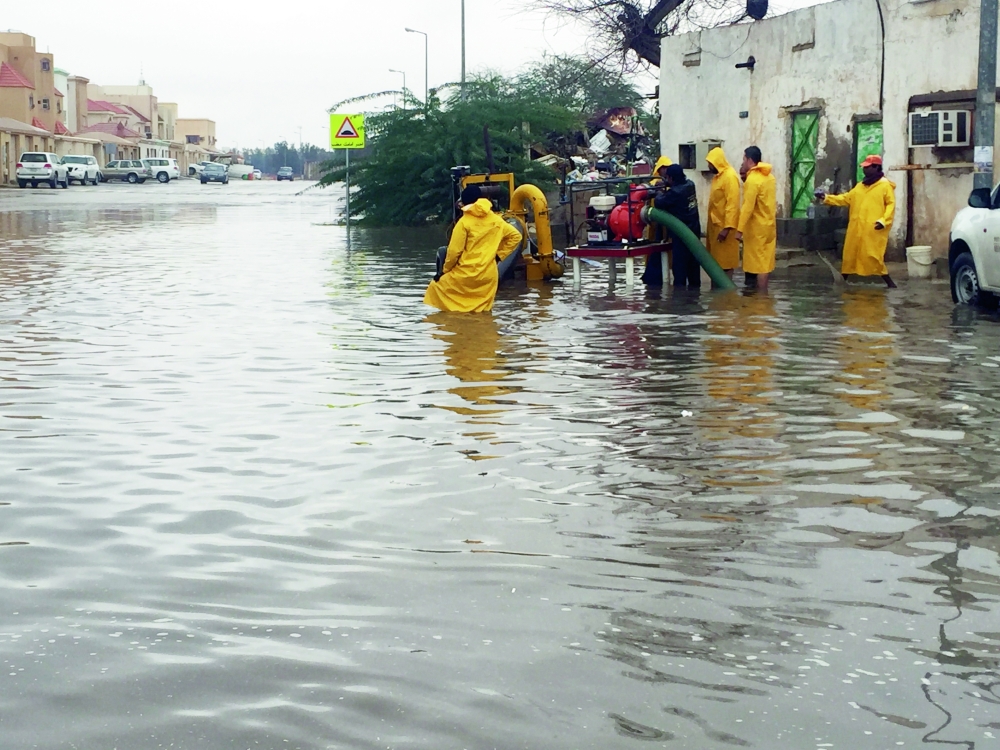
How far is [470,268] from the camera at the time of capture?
1548 cm

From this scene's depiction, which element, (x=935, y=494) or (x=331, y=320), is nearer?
(x=935, y=494)

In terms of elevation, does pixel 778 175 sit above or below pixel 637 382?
above

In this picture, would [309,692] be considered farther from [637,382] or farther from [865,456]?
[637,382]

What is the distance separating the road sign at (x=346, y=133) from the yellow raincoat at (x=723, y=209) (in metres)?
14.6

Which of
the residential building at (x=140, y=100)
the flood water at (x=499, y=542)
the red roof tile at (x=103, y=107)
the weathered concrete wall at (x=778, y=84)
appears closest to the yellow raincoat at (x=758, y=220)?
the weathered concrete wall at (x=778, y=84)

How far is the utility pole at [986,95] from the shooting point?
16719 mm

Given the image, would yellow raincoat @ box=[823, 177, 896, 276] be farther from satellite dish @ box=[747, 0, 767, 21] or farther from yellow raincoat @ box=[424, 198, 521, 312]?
satellite dish @ box=[747, 0, 767, 21]

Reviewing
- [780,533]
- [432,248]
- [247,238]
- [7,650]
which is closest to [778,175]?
[432,248]

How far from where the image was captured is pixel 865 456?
745 cm

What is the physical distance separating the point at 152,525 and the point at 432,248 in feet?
70.4

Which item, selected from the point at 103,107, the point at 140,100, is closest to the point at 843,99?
the point at 103,107

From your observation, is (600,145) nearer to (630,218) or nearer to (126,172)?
(630,218)

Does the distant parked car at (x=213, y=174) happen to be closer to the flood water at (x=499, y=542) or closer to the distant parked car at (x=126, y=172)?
the distant parked car at (x=126, y=172)

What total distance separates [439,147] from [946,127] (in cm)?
1491
